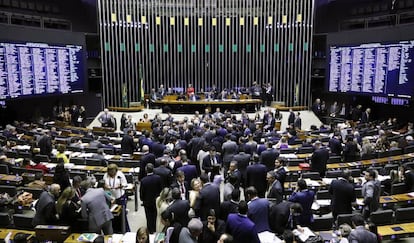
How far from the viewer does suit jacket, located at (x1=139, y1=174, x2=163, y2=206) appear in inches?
247

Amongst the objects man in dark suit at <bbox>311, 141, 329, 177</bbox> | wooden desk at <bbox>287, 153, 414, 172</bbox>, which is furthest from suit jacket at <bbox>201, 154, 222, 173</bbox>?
man in dark suit at <bbox>311, 141, 329, 177</bbox>

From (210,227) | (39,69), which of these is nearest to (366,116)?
(210,227)

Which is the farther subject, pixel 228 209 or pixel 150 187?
pixel 150 187

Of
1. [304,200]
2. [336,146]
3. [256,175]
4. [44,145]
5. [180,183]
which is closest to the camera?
[304,200]

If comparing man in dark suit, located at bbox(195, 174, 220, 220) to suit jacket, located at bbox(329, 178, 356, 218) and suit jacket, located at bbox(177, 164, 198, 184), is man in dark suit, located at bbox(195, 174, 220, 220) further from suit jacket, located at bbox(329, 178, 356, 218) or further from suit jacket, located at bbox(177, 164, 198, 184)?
suit jacket, located at bbox(329, 178, 356, 218)

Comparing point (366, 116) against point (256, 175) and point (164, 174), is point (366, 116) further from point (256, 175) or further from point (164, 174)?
point (164, 174)

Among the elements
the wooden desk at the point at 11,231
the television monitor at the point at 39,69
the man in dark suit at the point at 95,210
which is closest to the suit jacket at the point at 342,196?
the man in dark suit at the point at 95,210

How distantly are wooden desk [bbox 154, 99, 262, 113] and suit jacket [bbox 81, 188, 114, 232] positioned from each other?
48.3ft

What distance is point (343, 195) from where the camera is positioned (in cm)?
625

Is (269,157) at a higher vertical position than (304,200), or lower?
higher

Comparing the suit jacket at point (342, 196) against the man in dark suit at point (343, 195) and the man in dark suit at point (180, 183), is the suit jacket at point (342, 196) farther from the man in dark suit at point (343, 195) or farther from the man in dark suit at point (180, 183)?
the man in dark suit at point (180, 183)

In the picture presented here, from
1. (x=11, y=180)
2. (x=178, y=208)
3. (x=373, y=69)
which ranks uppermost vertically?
(x=373, y=69)

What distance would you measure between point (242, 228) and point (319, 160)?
178 inches

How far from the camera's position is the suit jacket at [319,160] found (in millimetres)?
8562
